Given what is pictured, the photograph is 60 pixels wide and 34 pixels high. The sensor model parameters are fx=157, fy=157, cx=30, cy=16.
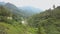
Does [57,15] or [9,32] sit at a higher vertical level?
[57,15]

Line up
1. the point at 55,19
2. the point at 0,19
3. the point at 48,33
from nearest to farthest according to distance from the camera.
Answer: the point at 0,19
the point at 48,33
the point at 55,19

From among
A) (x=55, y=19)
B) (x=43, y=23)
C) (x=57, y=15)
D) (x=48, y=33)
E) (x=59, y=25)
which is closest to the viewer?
(x=48, y=33)

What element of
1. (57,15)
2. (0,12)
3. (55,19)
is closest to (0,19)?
(0,12)

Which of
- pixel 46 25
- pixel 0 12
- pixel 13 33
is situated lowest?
pixel 13 33

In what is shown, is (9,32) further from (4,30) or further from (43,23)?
(43,23)

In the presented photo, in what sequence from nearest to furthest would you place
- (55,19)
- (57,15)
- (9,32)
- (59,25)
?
(9,32)
(59,25)
(55,19)
(57,15)

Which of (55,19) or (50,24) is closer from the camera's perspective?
(50,24)

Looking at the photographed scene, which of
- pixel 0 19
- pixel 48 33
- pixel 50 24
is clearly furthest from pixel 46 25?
pixel 0 19

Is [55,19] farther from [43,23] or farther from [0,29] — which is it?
[0,29]

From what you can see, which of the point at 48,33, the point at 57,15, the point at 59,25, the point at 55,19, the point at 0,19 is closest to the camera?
the point at 0,19
